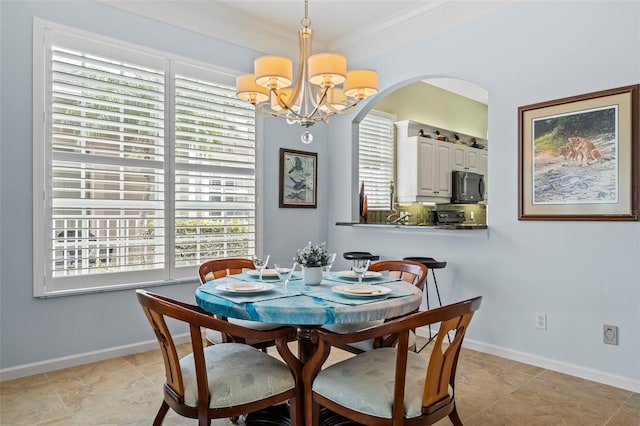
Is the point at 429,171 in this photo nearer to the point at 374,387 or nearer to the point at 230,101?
the point at 230,101

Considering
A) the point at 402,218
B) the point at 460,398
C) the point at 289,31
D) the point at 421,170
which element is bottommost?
the point at 460,398

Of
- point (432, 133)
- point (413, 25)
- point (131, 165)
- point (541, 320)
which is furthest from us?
point (432, 133)

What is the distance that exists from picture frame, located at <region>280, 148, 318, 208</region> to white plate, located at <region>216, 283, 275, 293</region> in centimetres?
226

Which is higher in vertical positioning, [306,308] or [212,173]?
[212,173]

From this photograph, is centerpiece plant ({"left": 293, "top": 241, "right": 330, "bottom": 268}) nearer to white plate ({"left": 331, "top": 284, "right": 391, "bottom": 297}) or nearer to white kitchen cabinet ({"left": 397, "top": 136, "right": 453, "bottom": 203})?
white plate ({"left": 331, "top": 284, "right": 391, "bottom": 297})

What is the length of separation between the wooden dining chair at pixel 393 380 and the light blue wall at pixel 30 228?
7.27 feet

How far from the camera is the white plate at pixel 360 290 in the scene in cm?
204

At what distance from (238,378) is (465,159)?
5.65 meters

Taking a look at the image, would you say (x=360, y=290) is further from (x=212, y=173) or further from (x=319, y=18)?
(x=319, y=18)

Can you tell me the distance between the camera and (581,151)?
297 centimetres

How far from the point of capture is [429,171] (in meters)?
5.82

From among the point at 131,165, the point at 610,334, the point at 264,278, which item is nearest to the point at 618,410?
the point at 610,334

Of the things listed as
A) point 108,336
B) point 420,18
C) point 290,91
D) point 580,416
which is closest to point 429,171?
point 420,18

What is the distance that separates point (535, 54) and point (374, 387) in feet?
9.43
